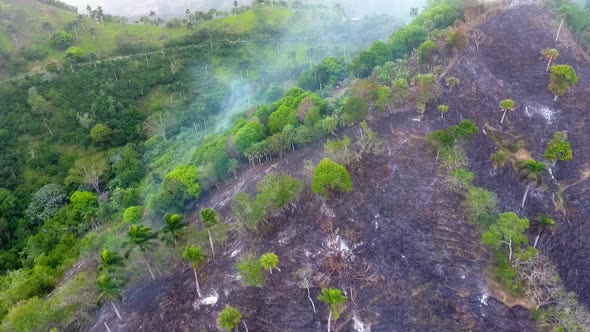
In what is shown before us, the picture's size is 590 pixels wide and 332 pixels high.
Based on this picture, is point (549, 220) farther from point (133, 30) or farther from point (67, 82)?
point (133, 30)

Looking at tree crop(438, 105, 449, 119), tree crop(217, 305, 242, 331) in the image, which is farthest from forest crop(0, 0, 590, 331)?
tree crop(438, 105, 449, 119)

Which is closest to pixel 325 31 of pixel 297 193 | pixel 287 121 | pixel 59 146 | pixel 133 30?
pixel 133 30

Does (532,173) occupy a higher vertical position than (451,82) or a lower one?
lower

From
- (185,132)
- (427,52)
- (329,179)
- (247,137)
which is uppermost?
(427,52)

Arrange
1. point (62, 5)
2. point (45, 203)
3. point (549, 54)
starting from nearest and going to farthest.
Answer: point (549, 54) < point (45, 203) < point (62, 5)

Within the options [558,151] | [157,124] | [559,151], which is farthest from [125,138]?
[559,151]

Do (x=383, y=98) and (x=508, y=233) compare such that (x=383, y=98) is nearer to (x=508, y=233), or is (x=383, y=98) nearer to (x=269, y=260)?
(x=508, y=233)

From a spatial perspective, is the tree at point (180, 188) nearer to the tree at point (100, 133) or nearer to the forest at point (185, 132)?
the forest at point (185, 132)
